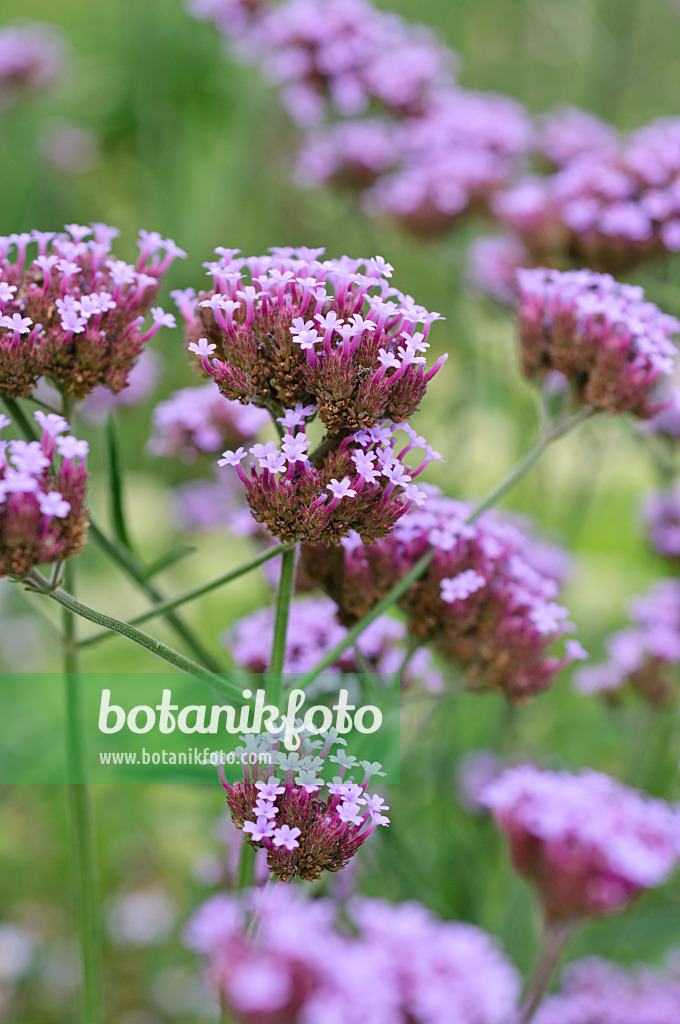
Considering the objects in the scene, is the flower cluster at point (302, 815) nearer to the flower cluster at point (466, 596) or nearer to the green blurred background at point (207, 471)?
the flower cluster at point (466, 596)

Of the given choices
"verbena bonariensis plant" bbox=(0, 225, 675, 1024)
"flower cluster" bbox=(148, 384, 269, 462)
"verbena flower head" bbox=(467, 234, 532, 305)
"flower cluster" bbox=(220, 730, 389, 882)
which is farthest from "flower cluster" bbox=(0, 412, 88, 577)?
"verbena flower head" bbox=(467, 234, 532, 305)

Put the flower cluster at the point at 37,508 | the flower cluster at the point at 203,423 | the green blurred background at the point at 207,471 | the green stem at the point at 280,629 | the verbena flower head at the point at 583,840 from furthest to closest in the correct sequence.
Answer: the green blurred background at the point at 207,471, the flower cluster at the point at 203,423, the verbena flower head at the point at 583,840, the green stem at the point at 280,629, the flower cluster at the point at 37,508

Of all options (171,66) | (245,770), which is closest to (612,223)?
(245,770)

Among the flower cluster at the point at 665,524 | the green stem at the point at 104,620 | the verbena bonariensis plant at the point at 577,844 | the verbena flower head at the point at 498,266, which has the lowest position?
the verbena bonariensis plant at the point at 577,844

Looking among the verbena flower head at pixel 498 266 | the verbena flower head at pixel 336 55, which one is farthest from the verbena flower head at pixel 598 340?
the verbena flower head at pixel 336 55

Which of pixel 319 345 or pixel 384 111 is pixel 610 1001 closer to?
pixel 319 345

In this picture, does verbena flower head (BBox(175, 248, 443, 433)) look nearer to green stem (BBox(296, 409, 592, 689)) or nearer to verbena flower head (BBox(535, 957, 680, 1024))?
green stem (BBox(296, 409, 592, 689))

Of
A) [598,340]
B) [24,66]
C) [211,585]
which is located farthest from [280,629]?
[24,66]
